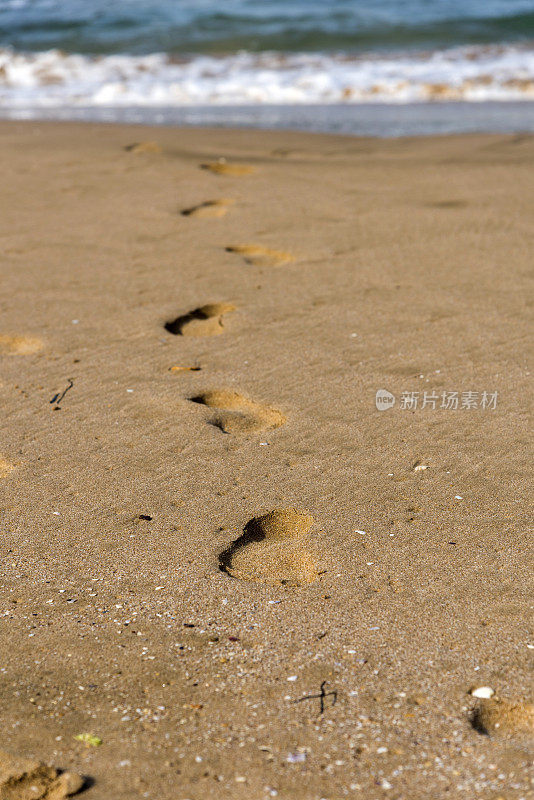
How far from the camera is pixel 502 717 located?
1.53 m

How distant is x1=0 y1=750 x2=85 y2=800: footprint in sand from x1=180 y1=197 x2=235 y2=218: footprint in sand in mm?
3445

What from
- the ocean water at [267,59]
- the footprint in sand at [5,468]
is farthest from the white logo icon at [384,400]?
the ocean water at [267,59]

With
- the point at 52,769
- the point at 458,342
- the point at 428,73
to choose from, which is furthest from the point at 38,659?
the point at 428,73

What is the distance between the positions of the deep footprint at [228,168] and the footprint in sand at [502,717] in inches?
166

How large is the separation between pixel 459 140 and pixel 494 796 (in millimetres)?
5641

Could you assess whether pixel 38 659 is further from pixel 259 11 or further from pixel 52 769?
pixel 259 11

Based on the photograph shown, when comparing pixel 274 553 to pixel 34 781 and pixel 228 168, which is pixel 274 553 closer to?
pixel 34 781

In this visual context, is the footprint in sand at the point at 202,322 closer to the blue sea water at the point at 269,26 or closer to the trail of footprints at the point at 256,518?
the trail of footprints at the point at 256,518

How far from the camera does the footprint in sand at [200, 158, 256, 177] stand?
5312 mm

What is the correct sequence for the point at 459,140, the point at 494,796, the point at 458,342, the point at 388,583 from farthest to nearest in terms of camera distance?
1. the point at 459,140
2. the point at 458,342
3. the point at 388,583
4. the point at 494,796

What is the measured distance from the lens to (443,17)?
41.9 feet

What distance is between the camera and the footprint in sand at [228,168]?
17.4 ft

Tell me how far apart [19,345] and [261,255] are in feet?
4.30

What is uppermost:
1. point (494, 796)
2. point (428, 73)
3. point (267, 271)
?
point (428, 73)
